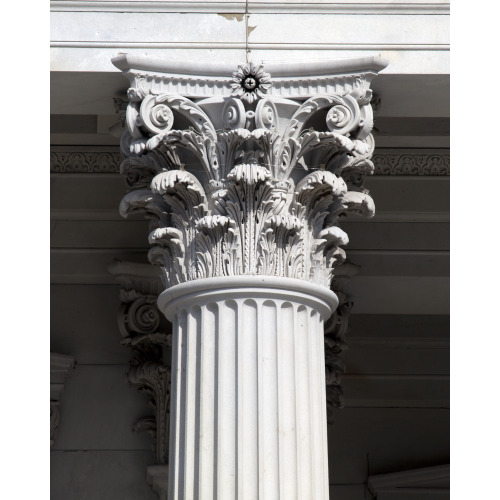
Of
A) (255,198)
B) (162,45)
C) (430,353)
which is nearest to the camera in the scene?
(255,198)

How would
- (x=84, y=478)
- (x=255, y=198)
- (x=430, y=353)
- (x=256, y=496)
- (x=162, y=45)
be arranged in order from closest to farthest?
1. (x=256, y=496)
2. (x=255, y=198)
3. (x=162, y=45)
4. (x=84, y=478)
5. (x=430, y=353)

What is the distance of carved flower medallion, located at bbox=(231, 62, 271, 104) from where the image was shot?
12273 millimetres

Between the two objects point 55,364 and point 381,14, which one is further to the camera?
point 55,364

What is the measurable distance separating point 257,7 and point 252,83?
1.06 meters

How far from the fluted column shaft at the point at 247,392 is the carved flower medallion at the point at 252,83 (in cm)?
166

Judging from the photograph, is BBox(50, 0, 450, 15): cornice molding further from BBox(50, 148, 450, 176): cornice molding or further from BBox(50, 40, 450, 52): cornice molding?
BBox(50, 148, 450, 176): cornice molding

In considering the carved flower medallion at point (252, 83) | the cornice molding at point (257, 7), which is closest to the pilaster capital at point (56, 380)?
the cornice molding at point (257, 7)

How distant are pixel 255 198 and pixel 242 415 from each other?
1899 millimetres

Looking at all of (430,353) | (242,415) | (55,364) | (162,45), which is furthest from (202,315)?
(430,353)

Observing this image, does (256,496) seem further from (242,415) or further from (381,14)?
(381,14)

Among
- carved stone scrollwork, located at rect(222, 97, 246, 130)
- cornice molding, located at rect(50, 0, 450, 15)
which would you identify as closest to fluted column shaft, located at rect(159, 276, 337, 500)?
carved stone scrollwork, located at rect(222, 97, 246, 130)

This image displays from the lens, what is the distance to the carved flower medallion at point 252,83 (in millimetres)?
12273

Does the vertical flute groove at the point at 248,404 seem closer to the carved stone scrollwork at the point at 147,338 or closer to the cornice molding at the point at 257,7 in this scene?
the cornice molding at the point at 257,7
